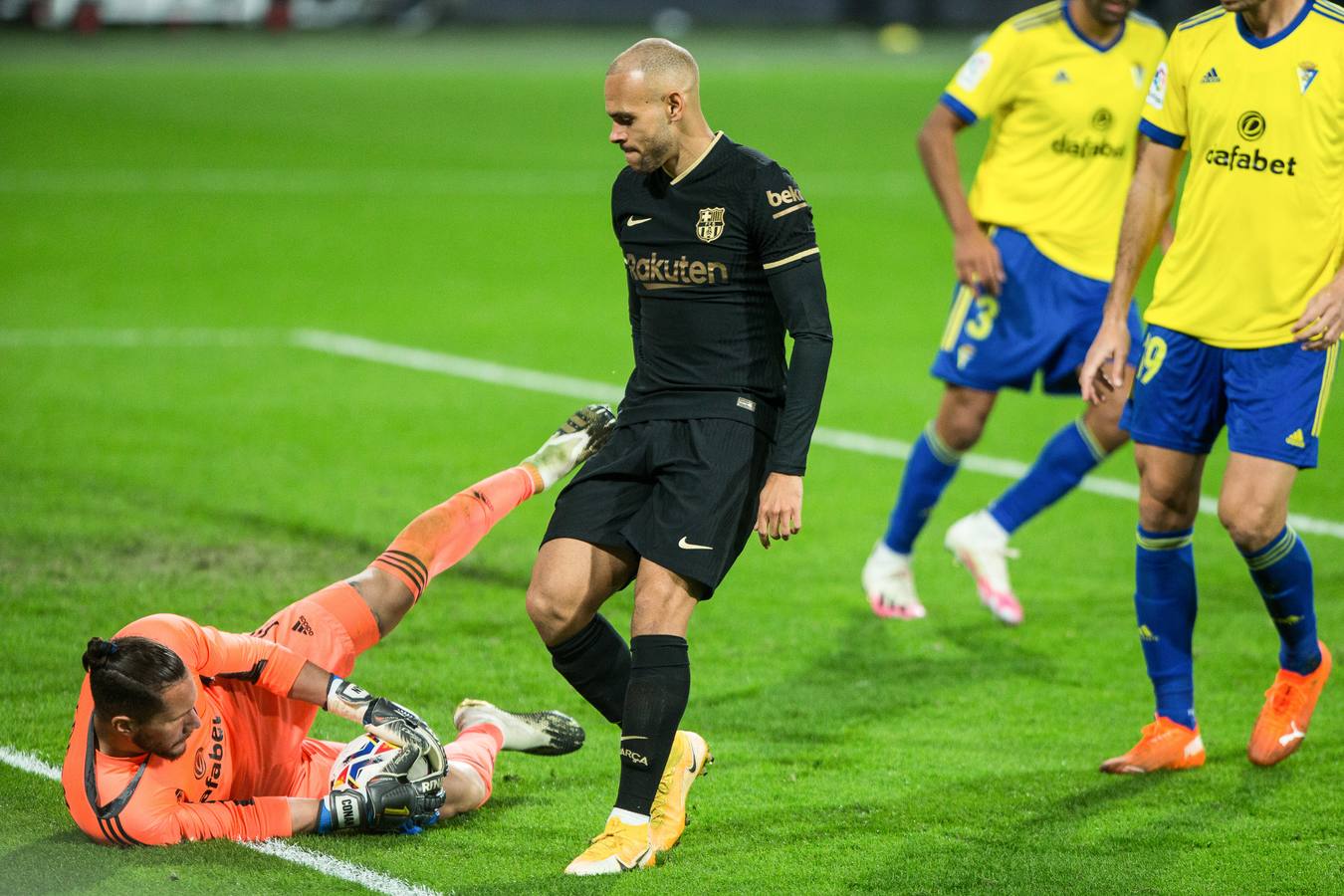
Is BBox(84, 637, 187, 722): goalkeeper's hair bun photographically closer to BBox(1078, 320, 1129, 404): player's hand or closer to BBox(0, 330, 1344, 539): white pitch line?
BBox(1078, 320, 1129, 404): player's hand

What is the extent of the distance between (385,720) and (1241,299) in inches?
112

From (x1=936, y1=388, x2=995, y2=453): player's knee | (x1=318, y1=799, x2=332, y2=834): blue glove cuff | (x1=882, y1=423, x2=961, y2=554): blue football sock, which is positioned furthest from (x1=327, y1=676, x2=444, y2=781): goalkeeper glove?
(x1=936, y1=388, x2=995, y2=453): player's knee

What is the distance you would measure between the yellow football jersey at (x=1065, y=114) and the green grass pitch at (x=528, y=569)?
1591 mm

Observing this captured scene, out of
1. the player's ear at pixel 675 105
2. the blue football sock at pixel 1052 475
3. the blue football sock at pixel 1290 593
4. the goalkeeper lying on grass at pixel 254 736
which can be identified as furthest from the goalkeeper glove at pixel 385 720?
the blue football sock at pixel 1052 475

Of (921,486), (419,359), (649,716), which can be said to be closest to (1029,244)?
(921,486)

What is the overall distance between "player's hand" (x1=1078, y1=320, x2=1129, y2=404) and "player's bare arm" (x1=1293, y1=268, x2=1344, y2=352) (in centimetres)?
56

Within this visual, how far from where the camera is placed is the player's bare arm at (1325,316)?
5.30m

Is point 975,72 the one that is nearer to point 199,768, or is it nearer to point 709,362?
point 709,362

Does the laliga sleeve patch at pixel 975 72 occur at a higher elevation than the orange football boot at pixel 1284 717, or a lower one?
higher

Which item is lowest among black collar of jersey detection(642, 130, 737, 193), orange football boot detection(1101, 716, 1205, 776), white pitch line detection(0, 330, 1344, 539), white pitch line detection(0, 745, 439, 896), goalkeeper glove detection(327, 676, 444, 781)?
white pitch line detection(0, 330, 1344, 539)

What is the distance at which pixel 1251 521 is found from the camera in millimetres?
5480

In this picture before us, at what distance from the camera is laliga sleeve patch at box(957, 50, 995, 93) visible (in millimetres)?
7484

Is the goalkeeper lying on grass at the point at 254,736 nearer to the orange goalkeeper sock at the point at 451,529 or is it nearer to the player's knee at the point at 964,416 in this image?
the orange goalkeeper sock at the point at 451,529

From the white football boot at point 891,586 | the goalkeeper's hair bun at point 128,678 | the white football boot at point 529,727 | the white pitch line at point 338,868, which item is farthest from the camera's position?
the white football boot at point 891,586
